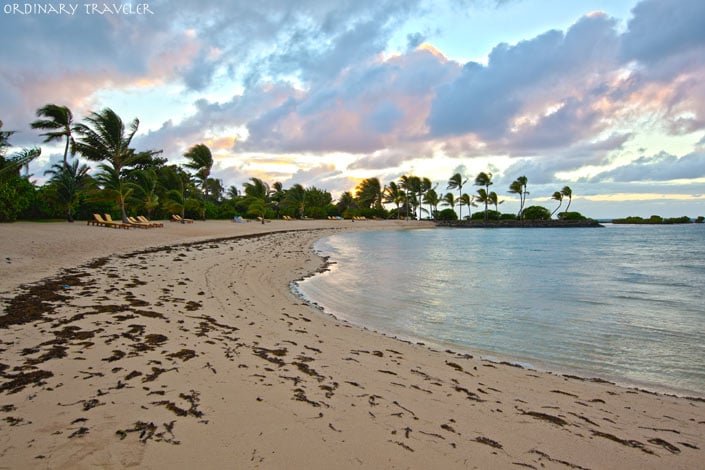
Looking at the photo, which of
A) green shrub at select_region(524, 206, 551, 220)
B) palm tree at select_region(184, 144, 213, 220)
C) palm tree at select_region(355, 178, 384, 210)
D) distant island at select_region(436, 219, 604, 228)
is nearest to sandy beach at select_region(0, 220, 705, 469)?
palm tree at select_region(184, 144, 213, 220)

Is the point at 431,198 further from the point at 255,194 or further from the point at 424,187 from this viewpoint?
the point at 255,194

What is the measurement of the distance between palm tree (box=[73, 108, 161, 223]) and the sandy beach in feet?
78.2

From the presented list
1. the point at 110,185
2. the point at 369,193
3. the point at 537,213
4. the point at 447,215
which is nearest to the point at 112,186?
the point at 110,185

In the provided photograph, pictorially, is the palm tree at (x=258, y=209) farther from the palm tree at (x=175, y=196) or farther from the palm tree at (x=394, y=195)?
the palm tree at (x=394, y=195)

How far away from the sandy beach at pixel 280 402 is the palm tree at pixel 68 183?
84.0ft

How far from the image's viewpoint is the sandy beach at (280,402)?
251 centimetres

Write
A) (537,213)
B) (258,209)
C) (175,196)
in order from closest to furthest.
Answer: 1. (175,196)
2. (258,209)
3. (537,213)

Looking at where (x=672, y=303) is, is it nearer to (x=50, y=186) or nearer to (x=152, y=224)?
(x=152, y=224)

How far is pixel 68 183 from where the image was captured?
26.8m

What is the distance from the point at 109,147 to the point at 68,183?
3.81 m

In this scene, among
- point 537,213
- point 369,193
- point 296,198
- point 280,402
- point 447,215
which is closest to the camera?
point 280,402

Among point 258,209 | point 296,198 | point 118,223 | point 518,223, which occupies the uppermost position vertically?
point 296,198

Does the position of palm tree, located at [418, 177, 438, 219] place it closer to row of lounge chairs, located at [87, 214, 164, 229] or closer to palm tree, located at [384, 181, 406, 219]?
palm tree, located at [384, 181, 406, 219]

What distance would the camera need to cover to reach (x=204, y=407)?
303 cm
